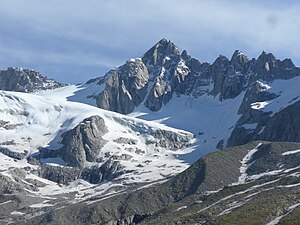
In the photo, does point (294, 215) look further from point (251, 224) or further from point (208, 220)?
point (208, 220)

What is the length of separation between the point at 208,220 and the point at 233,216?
7016 millimetres

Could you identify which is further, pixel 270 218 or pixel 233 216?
pixel 233 216

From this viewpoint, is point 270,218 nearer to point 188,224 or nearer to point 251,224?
point 251,224

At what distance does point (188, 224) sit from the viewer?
641 ft

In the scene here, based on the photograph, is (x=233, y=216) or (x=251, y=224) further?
(x=233, y=216)

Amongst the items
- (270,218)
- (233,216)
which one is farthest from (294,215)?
(233,216)

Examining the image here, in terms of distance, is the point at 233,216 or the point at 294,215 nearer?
the point at 294,215

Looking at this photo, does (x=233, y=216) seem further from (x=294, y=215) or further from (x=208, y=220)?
(x=294, y=215)

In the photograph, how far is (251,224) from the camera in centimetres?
18025

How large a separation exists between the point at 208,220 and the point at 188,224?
289 inches

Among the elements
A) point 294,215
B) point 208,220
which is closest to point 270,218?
point 294,215

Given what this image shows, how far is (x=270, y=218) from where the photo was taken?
186m

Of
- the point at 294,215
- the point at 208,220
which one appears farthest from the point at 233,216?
the point at 294,215

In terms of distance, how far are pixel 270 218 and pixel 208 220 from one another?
20621 millimetres
